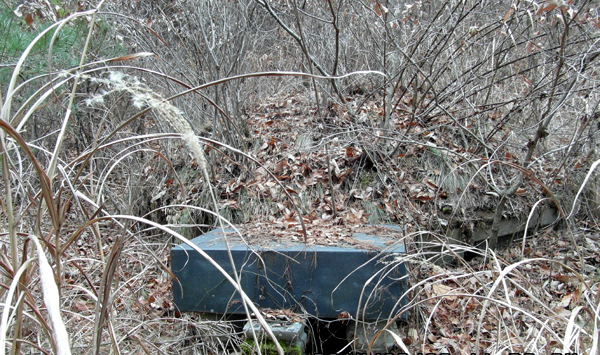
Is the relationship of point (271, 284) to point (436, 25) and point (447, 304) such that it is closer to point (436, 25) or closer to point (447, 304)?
point (447, 304)

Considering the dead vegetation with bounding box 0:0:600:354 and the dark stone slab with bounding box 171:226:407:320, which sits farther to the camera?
the dead vegetation with bounding box 0:0:600:354

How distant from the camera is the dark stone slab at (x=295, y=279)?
9.30 feet

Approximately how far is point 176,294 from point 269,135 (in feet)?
8.73

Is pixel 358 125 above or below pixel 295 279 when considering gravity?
above

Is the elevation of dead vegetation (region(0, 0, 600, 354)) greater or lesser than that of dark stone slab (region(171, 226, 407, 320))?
greater

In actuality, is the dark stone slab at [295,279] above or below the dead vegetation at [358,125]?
below

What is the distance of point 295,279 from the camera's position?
2.95m

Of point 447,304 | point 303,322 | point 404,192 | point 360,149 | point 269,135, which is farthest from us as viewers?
point 269,135

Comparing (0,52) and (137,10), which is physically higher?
(137,10)

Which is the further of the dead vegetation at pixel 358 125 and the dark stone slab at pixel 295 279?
the dead vegetation at pixel 358 125

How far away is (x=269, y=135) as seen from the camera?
17.3 ft

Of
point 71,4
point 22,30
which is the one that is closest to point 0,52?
point 22,30

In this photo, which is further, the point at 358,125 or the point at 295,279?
the point at 358,125

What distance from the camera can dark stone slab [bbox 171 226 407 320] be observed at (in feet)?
9.30
